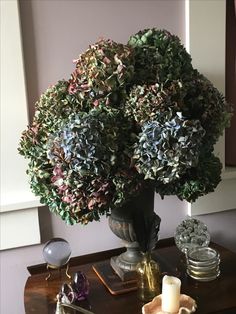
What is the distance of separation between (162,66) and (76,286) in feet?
1.74

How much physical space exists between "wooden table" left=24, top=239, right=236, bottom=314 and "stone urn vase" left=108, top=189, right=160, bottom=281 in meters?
0.07

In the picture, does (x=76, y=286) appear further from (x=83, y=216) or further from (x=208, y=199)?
(x=208, y=199)

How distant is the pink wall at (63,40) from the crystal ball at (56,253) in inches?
6.5

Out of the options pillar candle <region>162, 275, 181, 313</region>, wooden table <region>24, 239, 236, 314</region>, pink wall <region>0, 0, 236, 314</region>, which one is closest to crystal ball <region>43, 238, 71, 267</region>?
wooden table <region>24, 239, 236, 314</region>

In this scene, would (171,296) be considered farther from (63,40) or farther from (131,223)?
(63,40)

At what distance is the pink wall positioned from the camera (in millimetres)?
1138

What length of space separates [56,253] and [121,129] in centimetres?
39

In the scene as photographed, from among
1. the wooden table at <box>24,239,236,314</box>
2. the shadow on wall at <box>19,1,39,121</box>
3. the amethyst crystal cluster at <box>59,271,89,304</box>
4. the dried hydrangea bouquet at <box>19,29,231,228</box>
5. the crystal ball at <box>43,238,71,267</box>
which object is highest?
Result: the shadow on wall at <box>19,1,39,121</box>

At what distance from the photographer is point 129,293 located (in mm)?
998

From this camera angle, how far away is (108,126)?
2.72ft

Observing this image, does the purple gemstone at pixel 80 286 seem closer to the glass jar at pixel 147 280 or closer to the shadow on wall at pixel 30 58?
the glass jar at pixel 147 280

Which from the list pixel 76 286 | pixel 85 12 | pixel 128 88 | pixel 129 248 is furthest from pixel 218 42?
pixel 76 286

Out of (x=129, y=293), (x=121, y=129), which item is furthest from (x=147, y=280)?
(x=121, y=129)

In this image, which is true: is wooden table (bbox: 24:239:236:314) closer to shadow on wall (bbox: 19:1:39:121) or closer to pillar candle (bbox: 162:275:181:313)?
pillar candle (bbox: 162:275:181:313)
